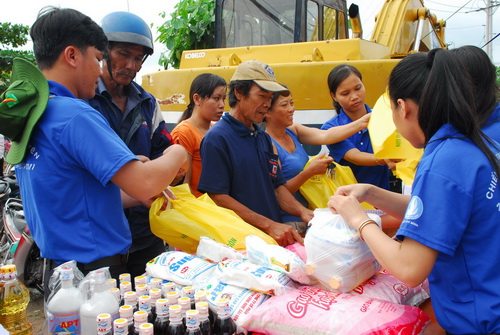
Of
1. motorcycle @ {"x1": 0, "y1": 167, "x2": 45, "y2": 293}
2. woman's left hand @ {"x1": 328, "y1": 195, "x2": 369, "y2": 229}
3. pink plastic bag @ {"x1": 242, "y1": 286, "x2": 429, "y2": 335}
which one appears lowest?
motorcycle @ {"x1": 0, "y1": 167, "x2": 45, "y2": 293}

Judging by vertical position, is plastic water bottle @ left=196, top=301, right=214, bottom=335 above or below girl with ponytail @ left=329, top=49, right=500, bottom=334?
below

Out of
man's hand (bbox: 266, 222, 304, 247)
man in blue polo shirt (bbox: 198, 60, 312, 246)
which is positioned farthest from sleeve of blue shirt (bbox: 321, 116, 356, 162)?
man's hand (bbox: 266, 222, 304, 247)

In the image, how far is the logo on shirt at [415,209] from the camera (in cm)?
129

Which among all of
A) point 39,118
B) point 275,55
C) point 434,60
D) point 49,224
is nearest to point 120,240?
point 49,224

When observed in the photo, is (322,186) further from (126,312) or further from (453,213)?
(126,312)

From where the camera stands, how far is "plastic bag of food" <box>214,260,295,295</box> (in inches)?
63.9

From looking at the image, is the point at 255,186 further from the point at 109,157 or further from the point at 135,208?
the point at 109,157

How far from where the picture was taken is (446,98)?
1.33 m

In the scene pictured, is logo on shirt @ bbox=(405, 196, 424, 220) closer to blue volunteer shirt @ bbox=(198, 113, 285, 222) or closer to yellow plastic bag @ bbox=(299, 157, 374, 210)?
blue volunteer shirt @ bbox=(198, 113, 285, 222)

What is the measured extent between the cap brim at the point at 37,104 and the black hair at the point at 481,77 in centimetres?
143

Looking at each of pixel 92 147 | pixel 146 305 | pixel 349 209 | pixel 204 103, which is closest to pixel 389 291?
pixel 349 209

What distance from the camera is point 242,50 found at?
5.39 meters

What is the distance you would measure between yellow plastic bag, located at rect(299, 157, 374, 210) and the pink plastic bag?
1.37 meters

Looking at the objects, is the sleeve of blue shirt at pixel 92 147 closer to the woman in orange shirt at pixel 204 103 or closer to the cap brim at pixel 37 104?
the cap brim at pixel 37 104
